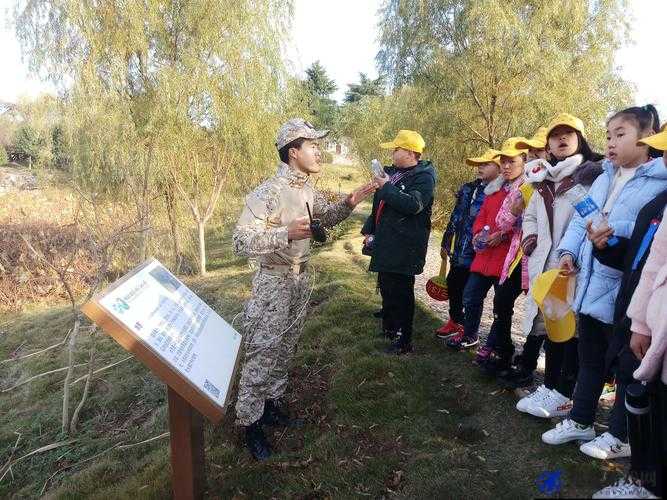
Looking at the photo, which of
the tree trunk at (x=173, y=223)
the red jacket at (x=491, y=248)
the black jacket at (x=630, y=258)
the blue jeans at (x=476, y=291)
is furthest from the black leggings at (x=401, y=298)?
the tree trunk at (x=173, y=223)

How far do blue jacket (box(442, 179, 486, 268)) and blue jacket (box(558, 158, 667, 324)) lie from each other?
1.35 m

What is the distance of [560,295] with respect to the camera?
2.85 metres

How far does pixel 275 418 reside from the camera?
355cm

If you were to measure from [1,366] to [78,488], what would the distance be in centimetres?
545

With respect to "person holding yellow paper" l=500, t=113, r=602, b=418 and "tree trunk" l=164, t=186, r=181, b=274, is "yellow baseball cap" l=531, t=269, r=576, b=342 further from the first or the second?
"tree trunk" l=164, t=186, r=181, b=274

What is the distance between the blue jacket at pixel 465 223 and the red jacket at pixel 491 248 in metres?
0.15

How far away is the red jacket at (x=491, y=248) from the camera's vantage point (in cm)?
368

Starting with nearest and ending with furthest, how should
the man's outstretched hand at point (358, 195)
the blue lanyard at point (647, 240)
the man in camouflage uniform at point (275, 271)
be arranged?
the blue lanyard at point (647, 240), the man in camouflage uniform at point (275, 271), the man's outstretched hand at point (358, 195)

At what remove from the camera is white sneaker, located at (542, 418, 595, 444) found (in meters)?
2.71

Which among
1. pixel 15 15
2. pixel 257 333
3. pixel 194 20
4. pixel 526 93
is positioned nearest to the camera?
pixel 257 333

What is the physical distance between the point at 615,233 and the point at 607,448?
122 centimetres

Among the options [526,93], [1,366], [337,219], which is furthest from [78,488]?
[526,93]

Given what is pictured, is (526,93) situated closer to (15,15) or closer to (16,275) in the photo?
(15,15)

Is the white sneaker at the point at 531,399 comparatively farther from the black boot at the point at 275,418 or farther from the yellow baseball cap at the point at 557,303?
the black boot at the point at 275,418
